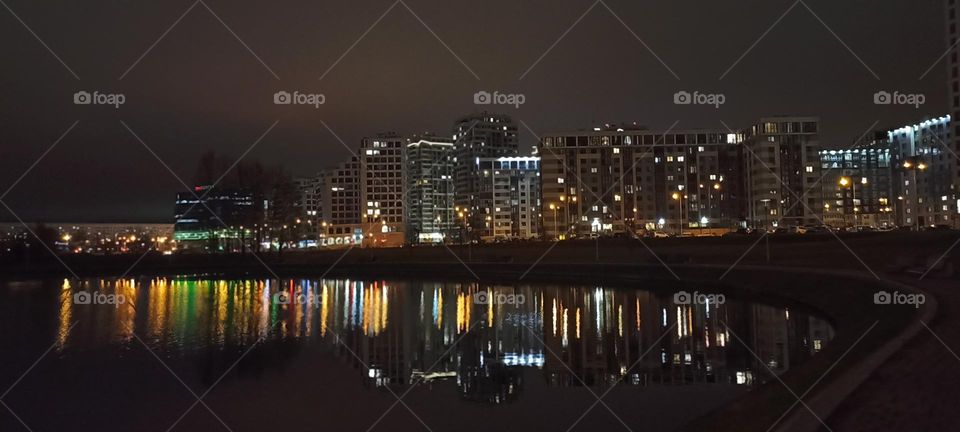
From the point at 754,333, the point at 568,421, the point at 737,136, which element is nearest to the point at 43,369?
the point at 568,421

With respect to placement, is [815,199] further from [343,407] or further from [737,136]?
[343,407]

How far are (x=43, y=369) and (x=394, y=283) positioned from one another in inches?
1385

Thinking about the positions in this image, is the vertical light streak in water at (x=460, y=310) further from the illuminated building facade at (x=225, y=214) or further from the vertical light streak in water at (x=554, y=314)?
the illuminated building facade at (x=225, y=214)

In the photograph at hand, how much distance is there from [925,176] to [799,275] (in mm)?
132421

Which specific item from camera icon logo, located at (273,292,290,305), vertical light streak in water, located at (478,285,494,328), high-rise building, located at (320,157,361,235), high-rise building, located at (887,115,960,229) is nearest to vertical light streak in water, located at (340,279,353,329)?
camera icon logo, located at (273,292,290,305)

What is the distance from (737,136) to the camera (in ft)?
508

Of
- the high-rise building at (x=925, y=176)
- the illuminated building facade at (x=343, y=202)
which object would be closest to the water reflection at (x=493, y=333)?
the high-rise building at (x=925, y=176)

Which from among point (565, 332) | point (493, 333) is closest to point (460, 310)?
point (493, 333)

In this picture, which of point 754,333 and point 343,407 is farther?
point 754,333

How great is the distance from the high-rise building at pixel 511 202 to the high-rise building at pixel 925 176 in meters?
79.1

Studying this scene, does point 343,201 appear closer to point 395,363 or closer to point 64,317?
point 64,317

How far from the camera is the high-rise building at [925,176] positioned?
131 meters

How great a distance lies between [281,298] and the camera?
4094 cm

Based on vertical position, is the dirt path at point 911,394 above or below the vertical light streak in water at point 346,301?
above
